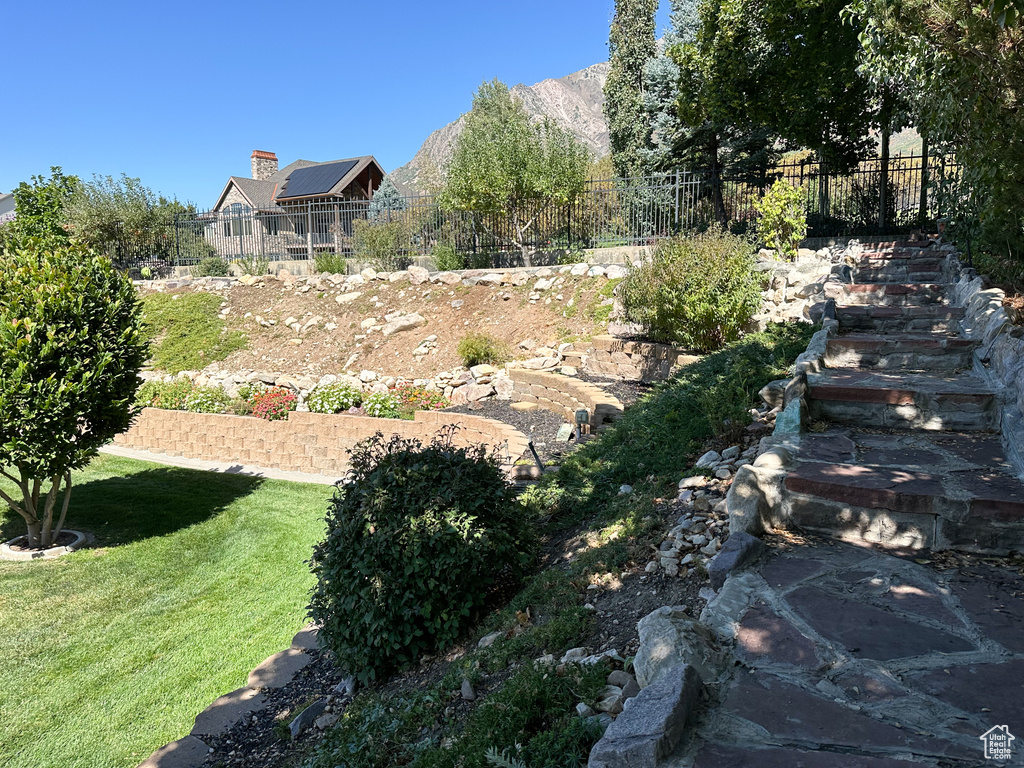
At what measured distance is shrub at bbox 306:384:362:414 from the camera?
433 inches

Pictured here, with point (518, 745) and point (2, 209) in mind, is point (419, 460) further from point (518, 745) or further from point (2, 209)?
point (2, 209)

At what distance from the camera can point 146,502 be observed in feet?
30.6

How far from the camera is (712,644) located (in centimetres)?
239

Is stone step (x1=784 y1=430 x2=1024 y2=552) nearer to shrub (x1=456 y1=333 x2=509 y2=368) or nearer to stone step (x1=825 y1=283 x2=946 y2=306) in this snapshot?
stone step (x1=825 y1=283 x2=946 y2=306)

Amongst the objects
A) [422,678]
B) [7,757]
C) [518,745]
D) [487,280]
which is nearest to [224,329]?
[487,280]

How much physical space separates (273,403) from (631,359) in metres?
6.19

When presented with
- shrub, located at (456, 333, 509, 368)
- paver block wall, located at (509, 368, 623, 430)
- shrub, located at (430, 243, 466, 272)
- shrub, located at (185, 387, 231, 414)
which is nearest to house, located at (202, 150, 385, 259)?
shrub, located at (430, 243, 466, 272)

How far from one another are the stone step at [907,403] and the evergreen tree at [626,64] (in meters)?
20.9

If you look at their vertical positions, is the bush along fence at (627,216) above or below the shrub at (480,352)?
above

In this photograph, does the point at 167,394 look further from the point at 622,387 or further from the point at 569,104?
the point at 569,104

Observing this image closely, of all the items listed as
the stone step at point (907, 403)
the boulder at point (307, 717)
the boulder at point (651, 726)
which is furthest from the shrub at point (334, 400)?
the boulder at point (651, 726)

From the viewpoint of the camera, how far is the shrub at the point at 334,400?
10992 millimetres

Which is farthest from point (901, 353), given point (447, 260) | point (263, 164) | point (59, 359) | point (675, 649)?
point (263, 164)

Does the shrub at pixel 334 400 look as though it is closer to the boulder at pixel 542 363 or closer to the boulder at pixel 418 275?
the boulder at pixel 542 363
